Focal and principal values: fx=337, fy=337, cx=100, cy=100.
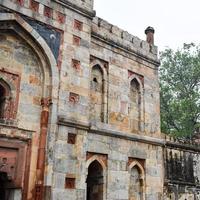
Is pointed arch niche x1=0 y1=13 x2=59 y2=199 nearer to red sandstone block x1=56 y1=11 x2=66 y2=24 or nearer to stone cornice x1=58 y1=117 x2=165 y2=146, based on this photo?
stone cornice x1=58 y1=117 x2=165 y2=146

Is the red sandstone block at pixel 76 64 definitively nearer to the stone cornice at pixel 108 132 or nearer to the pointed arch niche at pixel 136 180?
the stone cornice at pixel 108 132

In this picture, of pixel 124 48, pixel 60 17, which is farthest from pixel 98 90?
pixel 60 17

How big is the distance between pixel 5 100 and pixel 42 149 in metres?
1.40

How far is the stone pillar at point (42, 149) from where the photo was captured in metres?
7.49

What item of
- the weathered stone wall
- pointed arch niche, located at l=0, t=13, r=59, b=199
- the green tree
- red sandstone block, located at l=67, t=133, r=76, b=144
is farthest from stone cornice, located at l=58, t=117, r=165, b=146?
the green tree

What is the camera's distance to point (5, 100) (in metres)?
7.63

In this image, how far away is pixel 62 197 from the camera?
771 cm

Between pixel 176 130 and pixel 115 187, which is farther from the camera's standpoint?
pixel 176 130

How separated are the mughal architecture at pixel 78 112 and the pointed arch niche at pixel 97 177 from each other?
0.09ft

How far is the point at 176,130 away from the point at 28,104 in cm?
1366

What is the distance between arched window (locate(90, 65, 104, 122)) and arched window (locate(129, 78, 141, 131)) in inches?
48.6

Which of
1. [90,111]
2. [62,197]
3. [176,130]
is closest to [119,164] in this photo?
[90,111]

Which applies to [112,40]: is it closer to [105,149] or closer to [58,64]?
[58,64]

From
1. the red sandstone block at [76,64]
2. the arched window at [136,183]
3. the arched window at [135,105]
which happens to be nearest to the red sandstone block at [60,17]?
the red sandstone block at [76,64]
